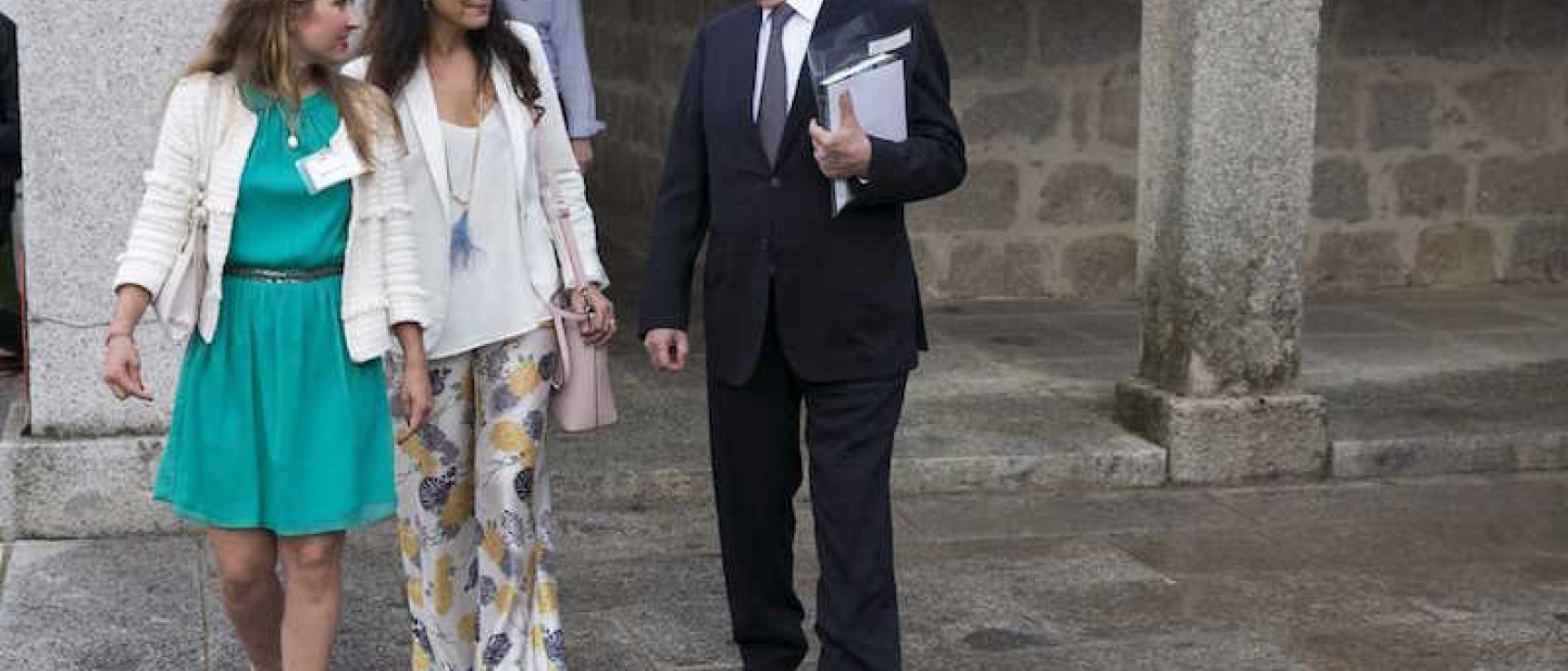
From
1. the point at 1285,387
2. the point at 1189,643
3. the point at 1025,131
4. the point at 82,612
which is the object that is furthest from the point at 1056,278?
the point at 82,612

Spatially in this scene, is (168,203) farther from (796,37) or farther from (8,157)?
(8,157)

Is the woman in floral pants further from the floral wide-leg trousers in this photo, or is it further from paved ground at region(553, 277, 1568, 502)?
paved ground at region(553, 277, 1568, 502)

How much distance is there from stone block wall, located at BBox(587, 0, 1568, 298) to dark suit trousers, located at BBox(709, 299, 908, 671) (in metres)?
5.46

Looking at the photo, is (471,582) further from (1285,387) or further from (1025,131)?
(1025,131)

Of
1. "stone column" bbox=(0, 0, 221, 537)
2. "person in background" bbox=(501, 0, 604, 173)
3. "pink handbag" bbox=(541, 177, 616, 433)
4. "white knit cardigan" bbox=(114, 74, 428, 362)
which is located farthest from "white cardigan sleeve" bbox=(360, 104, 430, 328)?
"person in background" bbox=(501, 0, 604, 173)

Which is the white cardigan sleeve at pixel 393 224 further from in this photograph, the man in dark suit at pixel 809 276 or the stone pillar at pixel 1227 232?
the stone pillar at pixel 1227 232

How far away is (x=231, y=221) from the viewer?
4578 mm

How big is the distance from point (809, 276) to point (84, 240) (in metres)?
2.64

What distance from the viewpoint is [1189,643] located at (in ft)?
19.7

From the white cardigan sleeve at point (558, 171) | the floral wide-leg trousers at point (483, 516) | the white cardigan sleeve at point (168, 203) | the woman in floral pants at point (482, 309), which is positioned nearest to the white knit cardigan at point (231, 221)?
the white cardigan sleeve at point (168, 203)

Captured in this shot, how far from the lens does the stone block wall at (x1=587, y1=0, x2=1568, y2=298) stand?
1067cm

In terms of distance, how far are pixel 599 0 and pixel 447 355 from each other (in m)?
8.83

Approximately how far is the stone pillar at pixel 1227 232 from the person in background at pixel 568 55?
192 centimetres

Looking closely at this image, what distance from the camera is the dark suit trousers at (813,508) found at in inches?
200
